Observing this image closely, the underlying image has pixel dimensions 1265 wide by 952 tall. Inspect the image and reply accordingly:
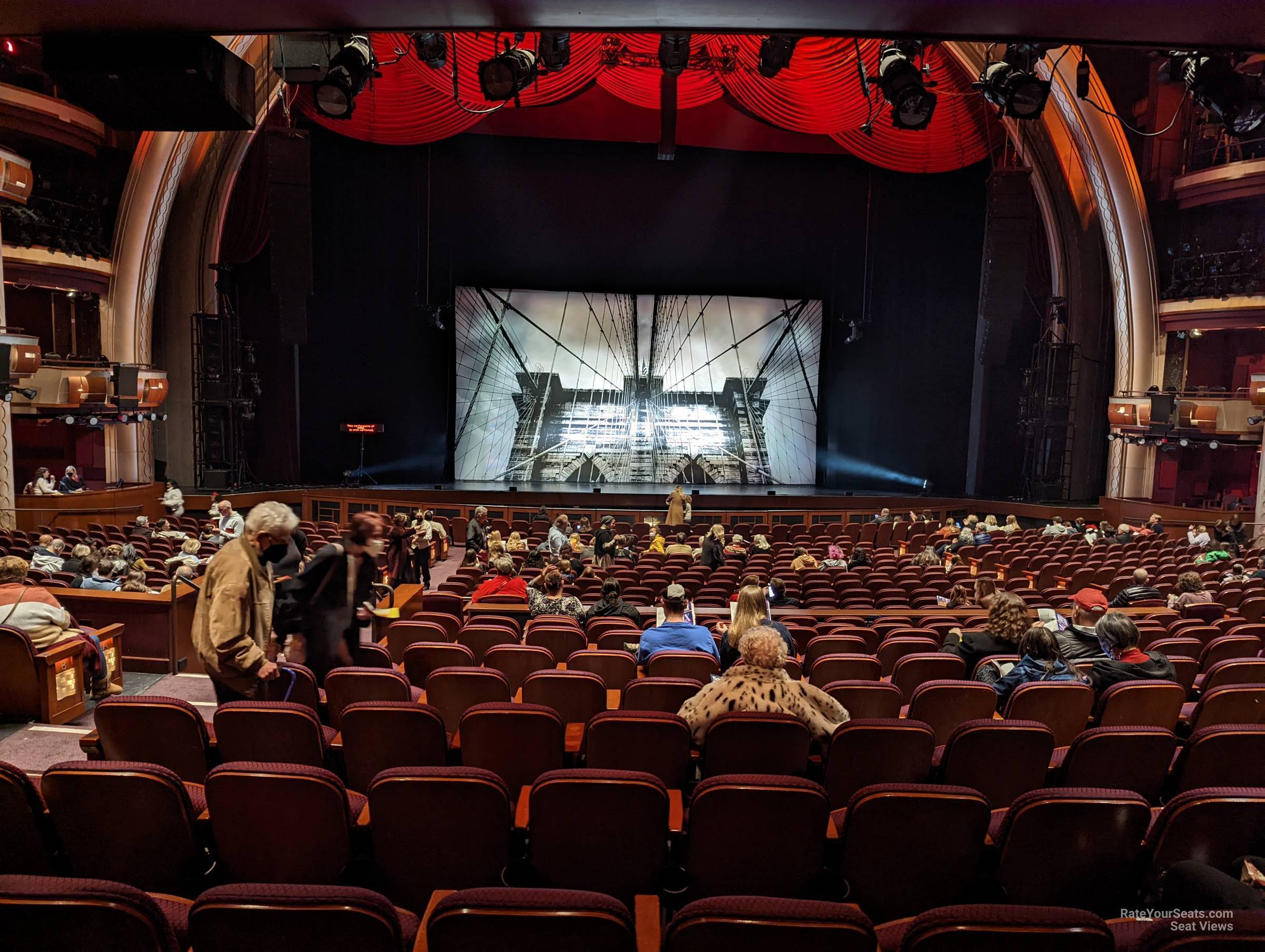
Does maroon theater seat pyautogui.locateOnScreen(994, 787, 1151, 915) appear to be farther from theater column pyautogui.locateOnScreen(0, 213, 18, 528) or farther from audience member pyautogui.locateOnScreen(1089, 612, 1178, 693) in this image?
theater column pyautogui.locateOnScreen(0, 213, 18, 528)

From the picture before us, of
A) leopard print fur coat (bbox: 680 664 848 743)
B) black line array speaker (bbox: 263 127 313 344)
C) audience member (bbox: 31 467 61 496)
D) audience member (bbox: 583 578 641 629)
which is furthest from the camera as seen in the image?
audience member (bbox: 31 467 61 496)

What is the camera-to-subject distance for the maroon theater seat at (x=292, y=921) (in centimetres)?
153

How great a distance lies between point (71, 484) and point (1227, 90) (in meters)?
18.0

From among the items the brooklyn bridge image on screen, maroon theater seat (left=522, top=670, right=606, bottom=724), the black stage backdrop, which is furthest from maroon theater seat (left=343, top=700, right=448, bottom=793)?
the black stage backdrop

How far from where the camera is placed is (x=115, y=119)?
3.82 m

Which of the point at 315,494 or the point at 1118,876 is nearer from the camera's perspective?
the point at 1118,876

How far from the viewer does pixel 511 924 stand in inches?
59.4

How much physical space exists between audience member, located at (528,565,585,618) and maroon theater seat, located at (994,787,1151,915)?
404 centimetres

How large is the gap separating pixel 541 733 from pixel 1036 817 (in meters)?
1.61

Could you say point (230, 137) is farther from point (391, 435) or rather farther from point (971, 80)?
point (971, 80)

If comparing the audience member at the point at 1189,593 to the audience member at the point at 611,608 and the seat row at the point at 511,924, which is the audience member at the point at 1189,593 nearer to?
the audience member at the point at 611,608

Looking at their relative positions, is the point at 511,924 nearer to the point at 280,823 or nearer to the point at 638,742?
the point at 280,823

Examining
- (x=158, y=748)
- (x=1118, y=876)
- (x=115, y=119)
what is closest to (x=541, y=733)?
(x=158, y=748)

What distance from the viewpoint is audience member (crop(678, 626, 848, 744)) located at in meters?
3.15
